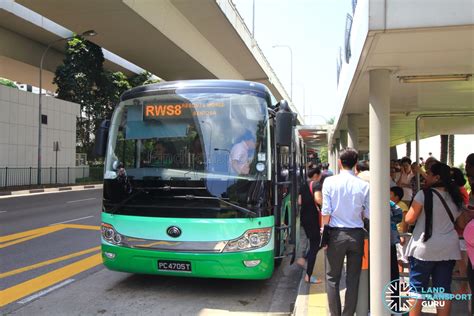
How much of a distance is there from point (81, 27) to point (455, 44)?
16.2 meters

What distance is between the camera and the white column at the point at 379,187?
378cm

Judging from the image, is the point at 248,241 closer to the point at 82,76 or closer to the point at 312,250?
the point at 312,250

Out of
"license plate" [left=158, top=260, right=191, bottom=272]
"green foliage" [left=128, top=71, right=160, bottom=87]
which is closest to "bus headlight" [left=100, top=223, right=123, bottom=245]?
"license plate" [left=158, top=260, right=191, bottom=272]

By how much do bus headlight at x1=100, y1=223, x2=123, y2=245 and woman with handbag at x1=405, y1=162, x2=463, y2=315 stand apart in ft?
11.9

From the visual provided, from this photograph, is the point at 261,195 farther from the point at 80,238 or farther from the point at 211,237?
the point at 80,238

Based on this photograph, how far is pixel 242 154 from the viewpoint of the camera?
5602 millimetres

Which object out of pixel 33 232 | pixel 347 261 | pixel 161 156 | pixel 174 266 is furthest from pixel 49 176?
pixel 347 261

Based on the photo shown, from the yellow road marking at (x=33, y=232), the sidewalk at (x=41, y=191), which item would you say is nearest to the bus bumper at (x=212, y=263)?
the yellow road marking at (x=33, y=232)

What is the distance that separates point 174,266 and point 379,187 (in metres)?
2.87

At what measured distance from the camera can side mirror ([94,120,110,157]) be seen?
20.8ft

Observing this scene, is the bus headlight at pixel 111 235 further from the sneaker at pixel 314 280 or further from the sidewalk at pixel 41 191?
the sidewalk at pixel 41 191

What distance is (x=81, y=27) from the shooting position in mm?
16922

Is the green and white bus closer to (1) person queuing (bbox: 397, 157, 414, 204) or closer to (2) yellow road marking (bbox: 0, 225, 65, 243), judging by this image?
(1) person queuing (bbox: 397, 157, 414, 204)

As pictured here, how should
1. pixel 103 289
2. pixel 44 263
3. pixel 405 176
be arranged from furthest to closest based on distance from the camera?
pixel 405 176, pixel 44 263, pixel 103 289
